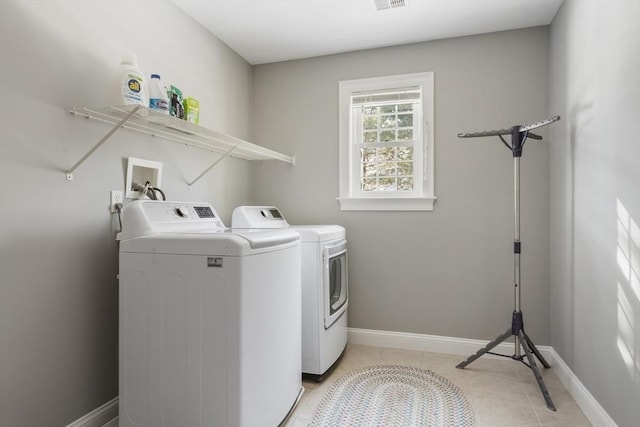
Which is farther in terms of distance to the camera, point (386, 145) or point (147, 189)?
point (386, 145)

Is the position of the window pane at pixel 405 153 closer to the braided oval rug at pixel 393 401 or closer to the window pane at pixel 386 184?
the window pane at pixel 386 184

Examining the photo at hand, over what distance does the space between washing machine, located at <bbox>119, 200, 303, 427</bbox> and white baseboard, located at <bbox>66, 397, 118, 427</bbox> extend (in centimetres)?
21

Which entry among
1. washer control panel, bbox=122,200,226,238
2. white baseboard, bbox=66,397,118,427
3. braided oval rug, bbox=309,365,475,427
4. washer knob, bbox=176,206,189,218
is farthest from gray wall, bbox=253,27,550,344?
white baseboard, bbox=66,397,118,427

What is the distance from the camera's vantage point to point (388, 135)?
9.86 feet

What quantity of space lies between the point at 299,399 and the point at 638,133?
2.05 meters

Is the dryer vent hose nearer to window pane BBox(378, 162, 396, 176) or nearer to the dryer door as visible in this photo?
the dryer door

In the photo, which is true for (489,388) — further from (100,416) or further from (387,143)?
(100,416)

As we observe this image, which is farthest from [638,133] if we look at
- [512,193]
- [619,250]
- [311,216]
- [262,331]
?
[311,216]

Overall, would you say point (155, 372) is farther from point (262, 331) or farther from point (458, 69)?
point (458, 69)

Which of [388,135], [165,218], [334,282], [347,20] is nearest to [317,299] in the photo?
[334,282]

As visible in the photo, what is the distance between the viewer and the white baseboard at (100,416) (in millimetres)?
1685

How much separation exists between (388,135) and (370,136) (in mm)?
149

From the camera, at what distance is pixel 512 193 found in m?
2.66

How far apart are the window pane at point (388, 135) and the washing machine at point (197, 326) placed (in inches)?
65.6
